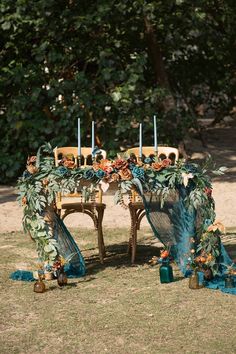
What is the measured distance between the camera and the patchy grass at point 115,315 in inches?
177

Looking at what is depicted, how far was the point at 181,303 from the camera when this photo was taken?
5332 mm

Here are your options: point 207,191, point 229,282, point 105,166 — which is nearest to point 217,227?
point 207,191

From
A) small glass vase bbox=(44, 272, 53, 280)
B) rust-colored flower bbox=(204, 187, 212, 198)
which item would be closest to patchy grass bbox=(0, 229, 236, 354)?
small glass vase bbox=(44, 272, 53, 280)

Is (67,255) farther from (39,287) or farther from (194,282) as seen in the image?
(194,282)

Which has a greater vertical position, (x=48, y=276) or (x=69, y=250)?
(x=69, y=250)

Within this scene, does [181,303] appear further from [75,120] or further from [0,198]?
[75,120]

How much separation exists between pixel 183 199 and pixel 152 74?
7.45m

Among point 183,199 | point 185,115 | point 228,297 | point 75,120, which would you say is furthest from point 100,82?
point 228,297

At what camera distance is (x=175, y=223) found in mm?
6090

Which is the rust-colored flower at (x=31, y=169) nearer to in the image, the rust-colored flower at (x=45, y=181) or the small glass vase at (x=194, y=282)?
the rust-colored flower at (x=45, y=181)

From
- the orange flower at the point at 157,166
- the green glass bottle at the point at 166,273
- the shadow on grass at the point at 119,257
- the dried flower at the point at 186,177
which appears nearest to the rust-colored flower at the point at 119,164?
the orange flower at the point at 157,166

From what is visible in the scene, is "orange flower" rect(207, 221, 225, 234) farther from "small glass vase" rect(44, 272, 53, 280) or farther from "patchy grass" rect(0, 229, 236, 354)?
"small glass vase" rect(44, 272, 53, 280)

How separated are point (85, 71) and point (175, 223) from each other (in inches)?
262

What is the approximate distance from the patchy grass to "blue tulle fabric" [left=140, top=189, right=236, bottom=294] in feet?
0.73
